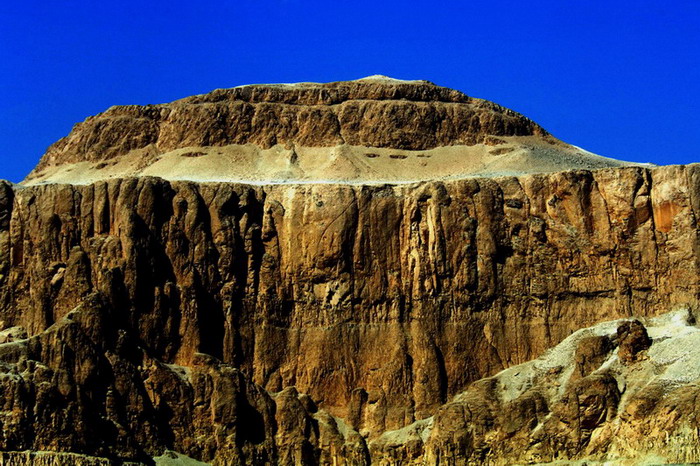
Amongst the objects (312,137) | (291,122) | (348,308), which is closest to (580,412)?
(348,308)

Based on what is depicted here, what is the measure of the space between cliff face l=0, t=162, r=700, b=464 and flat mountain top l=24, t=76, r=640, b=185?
36.3 ft

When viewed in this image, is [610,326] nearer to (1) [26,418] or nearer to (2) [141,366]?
(2) [141,366]

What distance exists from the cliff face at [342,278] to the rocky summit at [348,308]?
12 cm

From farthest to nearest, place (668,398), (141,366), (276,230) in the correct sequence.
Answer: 1. (276,230)
2. (141,366)
3. (668,398)

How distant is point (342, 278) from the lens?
104 m

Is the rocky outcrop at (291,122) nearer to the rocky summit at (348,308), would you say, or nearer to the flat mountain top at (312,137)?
the flat mountain top at (312,137)

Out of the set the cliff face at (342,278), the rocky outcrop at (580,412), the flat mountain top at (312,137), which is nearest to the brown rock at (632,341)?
the rocky outcrop at (580,412)

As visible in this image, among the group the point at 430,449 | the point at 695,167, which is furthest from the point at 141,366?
the point at 695,167

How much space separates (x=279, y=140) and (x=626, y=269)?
90.4ft

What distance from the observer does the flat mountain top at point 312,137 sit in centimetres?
11725

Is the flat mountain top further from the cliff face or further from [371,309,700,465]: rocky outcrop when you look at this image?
[371,309,700,465]: rocky outcrop

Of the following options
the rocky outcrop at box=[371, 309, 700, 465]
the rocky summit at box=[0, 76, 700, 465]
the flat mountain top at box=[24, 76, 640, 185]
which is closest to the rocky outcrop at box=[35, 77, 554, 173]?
the flat mountain top at box=[24, 76, 640, 185]

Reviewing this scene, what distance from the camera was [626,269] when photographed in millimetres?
102938

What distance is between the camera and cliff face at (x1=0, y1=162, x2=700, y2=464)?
10088 centimetres
